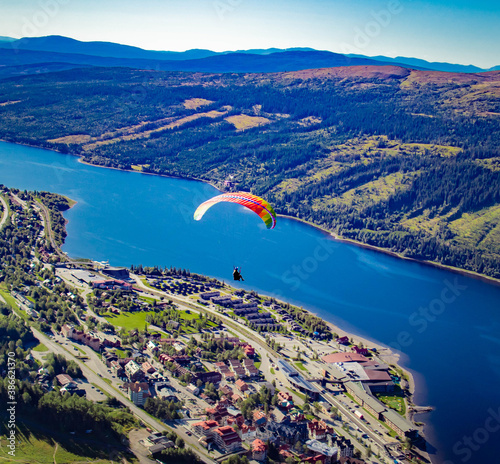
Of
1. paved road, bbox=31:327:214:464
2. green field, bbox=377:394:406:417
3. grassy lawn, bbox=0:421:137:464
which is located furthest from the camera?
green field, bbox=377:394:406:417

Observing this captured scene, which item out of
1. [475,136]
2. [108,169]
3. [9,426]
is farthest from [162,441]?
[475,136]

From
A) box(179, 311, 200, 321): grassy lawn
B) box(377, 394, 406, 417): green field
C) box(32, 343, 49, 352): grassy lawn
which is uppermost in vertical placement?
box(179, 311, 200, 321): grassy lawn

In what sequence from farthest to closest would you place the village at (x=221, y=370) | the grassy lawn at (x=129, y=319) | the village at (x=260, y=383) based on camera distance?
the grassy lawn at (x=129, y=319)
the village at (x=221, y=370)
the village at (x=260, y=383)

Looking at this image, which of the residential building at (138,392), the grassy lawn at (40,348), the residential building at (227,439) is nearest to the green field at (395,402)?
the residential building at (227,439)

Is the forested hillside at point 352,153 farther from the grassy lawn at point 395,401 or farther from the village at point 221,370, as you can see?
the grassy lawn at point 395,401

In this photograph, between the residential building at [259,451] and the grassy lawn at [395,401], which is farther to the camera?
the grassy lawn at [395,401]

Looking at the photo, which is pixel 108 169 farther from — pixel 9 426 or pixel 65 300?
pixel 9 426

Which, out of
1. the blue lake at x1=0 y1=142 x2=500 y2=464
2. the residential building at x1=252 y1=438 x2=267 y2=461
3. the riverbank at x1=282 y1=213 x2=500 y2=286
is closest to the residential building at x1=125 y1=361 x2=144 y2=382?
Result: the residential building at x1=252 y1=438 x2=267 y2=461

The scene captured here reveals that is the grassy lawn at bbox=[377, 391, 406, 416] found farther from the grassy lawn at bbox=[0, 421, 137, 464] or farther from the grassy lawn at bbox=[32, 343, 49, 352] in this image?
the grassy lawn at bbox=[32, 343, 49, 352]
